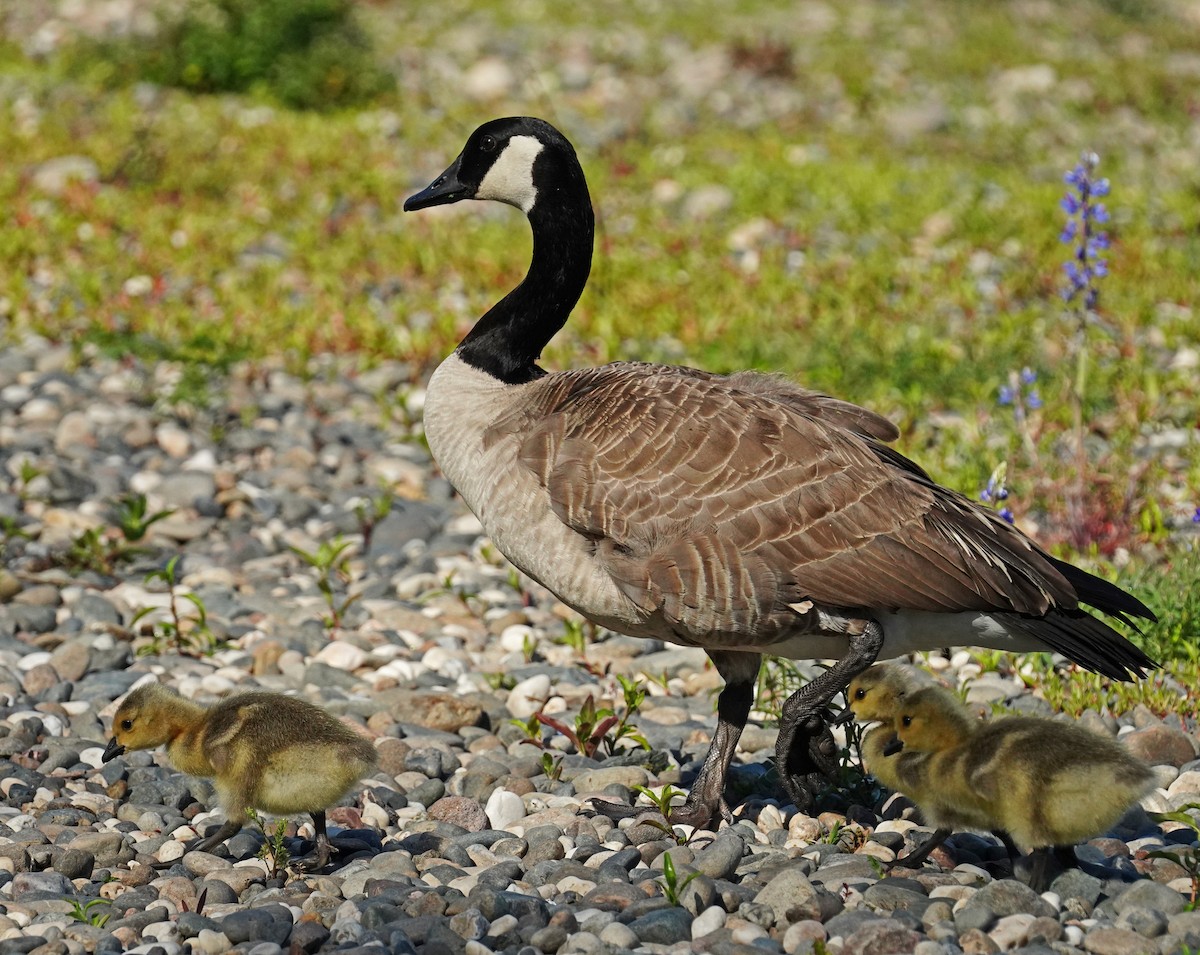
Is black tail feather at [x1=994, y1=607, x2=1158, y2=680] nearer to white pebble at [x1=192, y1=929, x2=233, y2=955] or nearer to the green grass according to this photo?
the green grass

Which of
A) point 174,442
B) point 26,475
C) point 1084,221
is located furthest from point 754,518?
point 174,442

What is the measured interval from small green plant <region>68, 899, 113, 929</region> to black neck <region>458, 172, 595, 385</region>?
2.61 meters

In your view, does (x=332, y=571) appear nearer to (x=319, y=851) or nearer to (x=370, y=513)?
(x=370, y=513)

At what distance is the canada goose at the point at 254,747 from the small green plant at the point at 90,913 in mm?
471

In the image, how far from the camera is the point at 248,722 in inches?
200

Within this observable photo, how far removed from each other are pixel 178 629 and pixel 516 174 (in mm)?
2769

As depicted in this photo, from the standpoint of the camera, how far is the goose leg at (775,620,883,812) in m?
5.19

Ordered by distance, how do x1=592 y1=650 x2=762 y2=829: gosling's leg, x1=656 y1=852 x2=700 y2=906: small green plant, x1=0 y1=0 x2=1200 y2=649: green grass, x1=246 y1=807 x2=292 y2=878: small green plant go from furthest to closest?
x1=0 y1=0 x2=1200 y2=649: green grass, x1=592 y1=650 x2=762 y2=829: gosling's leg, x1=246 y1=807 x2=292 y2=878: small green plant, x1=656 y1=852 x2=700 y2=906: small green plant

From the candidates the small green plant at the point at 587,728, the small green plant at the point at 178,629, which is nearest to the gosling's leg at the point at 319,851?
→ the small green plant at the point at 587,728

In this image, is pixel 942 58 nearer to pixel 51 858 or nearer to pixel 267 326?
pixel 267 326

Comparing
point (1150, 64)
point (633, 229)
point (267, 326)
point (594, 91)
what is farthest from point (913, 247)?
point (1150, 64)

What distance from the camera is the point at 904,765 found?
500 centimetres

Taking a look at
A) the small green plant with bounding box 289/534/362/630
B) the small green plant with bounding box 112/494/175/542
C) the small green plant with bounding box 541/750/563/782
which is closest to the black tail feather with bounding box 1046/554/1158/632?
the small green plant with bounding box 541/750/563/782

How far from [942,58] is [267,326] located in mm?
13401
